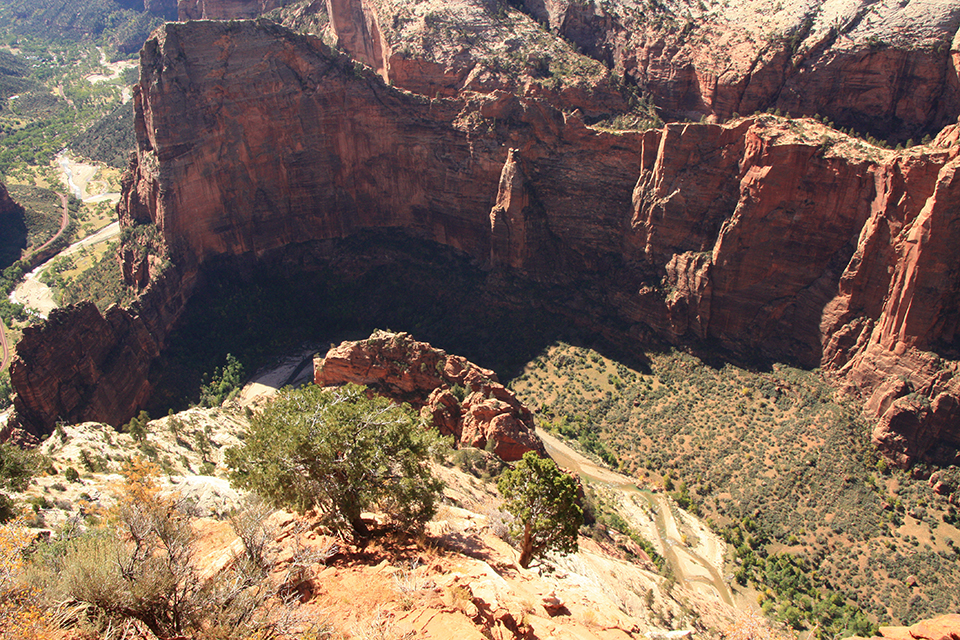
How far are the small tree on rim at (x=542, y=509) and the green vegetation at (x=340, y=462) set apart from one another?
3.89 metres

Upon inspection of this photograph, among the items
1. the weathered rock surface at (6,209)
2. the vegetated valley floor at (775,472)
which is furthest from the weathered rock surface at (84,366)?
the weathered rock surface at (6,209)

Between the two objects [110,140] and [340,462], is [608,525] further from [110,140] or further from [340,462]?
[110,140]

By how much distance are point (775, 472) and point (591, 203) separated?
32.9 meters

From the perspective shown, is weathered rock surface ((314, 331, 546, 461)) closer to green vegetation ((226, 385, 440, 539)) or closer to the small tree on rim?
the small tree on rim

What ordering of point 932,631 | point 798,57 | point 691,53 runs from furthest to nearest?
1. point 691,53
2. point 798,57
3. point 932,631

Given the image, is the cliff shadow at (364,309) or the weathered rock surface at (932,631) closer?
the weathered rock surface at (932,631)

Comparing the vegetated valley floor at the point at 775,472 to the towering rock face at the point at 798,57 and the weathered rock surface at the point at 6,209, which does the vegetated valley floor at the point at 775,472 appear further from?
the weathered rock surface at the point at 6,209

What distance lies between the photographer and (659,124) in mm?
65000

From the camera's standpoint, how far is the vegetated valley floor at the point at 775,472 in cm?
3962

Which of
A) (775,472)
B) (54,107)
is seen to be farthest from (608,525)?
(54,107)

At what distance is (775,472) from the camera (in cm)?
4697

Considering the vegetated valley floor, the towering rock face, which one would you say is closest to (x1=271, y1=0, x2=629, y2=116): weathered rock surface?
the towering rock face

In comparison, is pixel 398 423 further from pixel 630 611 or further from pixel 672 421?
pixel 672 421

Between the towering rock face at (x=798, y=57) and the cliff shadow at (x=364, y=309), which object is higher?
the towering rock face at (x=798, y=57)
